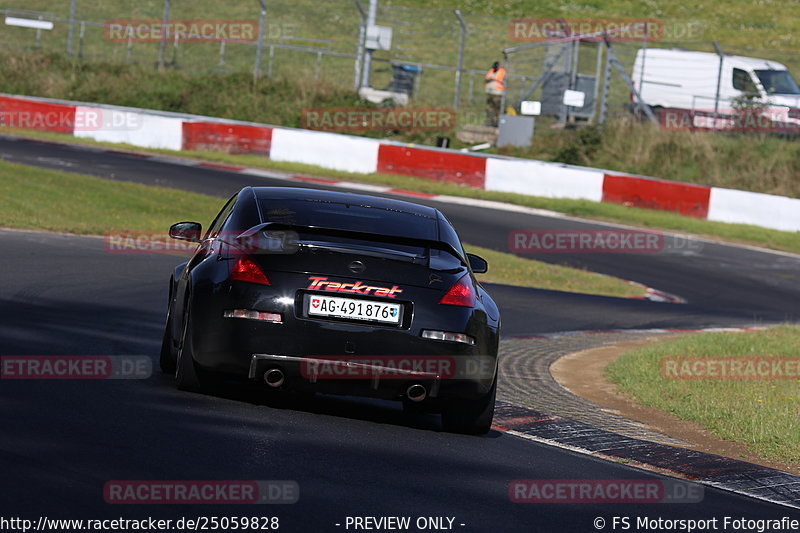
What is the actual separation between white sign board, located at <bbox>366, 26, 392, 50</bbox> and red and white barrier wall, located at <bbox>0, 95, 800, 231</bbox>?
5.33 metres

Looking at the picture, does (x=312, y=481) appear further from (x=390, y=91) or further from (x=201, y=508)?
(x=390, y=91)

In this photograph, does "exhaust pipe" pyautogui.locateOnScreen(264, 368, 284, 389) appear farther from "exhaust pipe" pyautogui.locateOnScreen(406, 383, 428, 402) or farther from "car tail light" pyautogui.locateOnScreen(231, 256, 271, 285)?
"exhaust pipe" pyautogui.locateOnScreen(406, 383, 428, 402)

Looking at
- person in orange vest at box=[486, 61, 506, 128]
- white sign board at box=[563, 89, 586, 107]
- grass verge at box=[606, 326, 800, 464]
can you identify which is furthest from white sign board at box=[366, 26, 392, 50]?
grass verge at box=[606, 326, 800, 464]

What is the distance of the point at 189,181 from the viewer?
2522cm

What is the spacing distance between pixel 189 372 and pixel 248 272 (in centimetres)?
73

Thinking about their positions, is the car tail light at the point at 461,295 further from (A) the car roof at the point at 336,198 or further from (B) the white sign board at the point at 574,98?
(B) the white sign board at the point at 574,98

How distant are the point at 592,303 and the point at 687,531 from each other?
1111 cm

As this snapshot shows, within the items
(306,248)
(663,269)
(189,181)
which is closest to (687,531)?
(306,248)

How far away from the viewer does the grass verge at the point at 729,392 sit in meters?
8.26

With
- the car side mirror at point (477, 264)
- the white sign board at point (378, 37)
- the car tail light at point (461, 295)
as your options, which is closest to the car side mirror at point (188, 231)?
the car side mirror at point (477, 264)

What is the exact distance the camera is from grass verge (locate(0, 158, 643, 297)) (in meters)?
17.6

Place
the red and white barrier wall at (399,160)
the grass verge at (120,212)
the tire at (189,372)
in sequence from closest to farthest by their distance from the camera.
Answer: the tire at (189,372) < the grass verge at (120,212) < the red and white barrier wall at (399,160)

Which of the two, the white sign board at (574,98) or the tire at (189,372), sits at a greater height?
the white sign board at (574,98)

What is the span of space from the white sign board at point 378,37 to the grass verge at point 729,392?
898 inches
